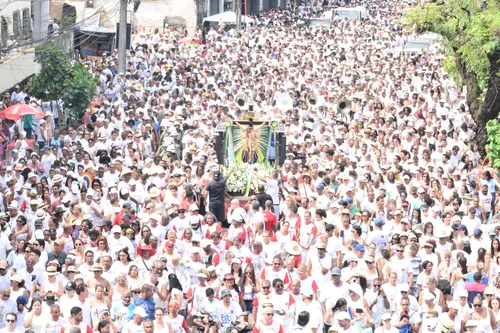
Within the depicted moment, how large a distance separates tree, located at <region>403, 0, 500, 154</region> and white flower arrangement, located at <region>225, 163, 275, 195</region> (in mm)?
6206

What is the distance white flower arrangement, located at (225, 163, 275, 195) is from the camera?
21.9 m

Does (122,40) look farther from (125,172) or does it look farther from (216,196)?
(216,196)

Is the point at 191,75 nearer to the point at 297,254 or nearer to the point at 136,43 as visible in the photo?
the point at 136,43

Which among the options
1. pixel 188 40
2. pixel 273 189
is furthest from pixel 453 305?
pixel 188 40

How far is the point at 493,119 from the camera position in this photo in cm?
2706

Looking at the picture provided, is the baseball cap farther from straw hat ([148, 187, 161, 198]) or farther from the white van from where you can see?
the white van

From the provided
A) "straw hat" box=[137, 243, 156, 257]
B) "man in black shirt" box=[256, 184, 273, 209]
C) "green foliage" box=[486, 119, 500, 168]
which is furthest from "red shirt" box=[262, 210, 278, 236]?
"green foliage" box=[486, 119, 500, 168]

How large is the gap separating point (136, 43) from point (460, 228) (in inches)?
1027

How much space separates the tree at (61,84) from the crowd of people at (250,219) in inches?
16.1

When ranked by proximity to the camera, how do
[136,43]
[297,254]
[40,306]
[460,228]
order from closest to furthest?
[40,306] → [297,254] → [460,228] → [136,43]

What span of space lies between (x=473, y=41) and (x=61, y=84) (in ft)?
29.4

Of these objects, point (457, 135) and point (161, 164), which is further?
Answer: point (457, 135)

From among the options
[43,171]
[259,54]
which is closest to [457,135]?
[43,171]

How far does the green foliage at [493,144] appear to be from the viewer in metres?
25.5
